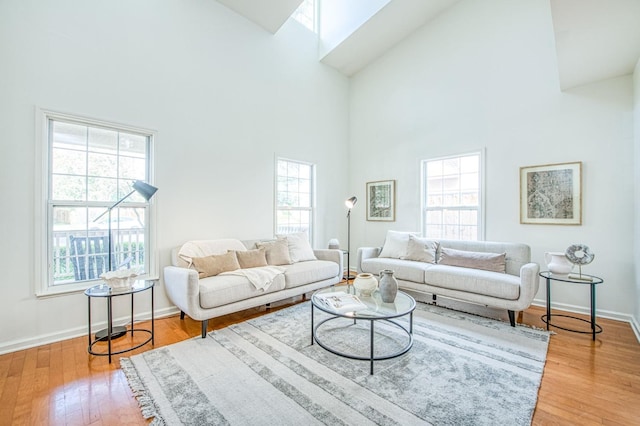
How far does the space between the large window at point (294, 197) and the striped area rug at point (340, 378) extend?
7.04 ft

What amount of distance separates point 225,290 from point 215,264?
435mm

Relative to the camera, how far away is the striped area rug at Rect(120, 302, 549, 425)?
5.61 feet

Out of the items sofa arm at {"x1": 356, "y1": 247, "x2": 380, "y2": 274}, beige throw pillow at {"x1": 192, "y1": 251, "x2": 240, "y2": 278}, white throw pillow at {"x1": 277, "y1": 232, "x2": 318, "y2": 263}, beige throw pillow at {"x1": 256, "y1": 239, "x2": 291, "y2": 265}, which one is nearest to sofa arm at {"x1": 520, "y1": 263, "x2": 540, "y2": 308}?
sofa arm at {"x1": 356, "y1": 247, "x2": 380, "y2": 274}

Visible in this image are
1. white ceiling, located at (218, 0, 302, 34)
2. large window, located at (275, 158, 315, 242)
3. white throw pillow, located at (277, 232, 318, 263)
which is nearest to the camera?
white ceiling, located at (218, 0, 302, 34)

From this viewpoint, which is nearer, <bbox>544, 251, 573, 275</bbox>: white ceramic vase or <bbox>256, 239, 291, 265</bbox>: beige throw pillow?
<bbox>544, 251, 573, 275</bbox>: white ceramic vase

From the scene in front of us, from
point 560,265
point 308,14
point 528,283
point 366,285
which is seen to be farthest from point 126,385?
point 308,14

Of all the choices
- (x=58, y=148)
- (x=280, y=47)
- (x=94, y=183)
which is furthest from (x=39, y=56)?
(x=280, y=47)

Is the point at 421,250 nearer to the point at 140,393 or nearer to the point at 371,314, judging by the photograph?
the point at 371,314

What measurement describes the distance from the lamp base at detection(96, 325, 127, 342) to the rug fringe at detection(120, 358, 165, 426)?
525 mm

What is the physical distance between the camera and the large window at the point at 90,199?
2766mm

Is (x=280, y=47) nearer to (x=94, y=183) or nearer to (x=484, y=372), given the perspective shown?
(x=94, y=183)

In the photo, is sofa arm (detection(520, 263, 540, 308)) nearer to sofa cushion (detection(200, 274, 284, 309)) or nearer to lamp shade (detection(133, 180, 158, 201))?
sofa cushion (detection(200, 274, 284, 309))

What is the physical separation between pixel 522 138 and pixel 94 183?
5014 mm

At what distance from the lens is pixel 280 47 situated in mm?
4621
